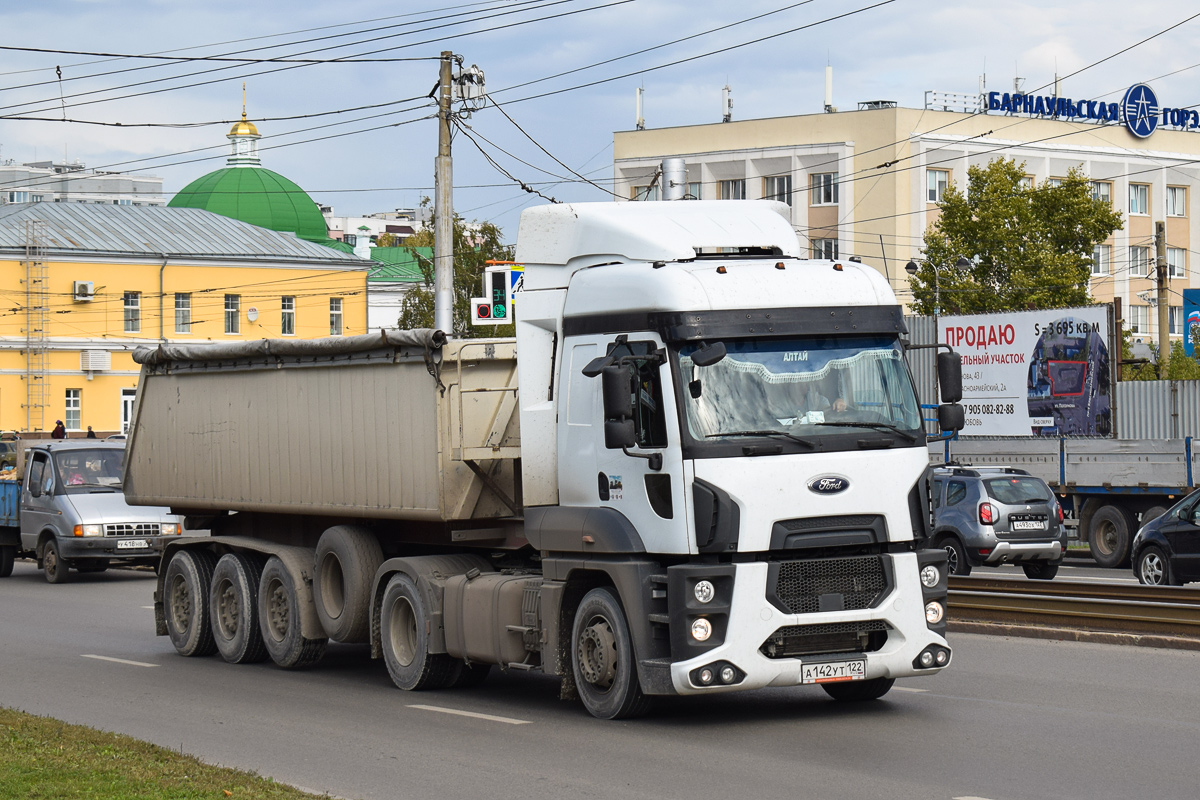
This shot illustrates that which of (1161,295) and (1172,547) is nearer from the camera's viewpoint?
(1172,547)

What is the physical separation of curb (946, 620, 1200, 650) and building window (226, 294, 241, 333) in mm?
61051

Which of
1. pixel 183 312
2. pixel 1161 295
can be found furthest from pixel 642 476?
pixel 183 312

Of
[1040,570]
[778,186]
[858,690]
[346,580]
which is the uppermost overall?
[778,186]

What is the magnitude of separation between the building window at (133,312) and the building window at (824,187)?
108ft

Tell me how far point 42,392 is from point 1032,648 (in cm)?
6074

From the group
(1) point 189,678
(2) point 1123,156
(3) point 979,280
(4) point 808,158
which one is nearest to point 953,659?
(1) point 189,678

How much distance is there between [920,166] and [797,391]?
237 feet

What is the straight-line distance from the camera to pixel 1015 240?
56.1 metres

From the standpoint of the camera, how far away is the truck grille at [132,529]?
2484 centimetres

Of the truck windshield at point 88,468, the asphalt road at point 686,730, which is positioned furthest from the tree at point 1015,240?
the asphalt road at point 686,730

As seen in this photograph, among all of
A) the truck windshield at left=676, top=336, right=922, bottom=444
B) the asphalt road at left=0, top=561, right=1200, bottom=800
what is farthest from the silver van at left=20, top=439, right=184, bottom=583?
the truck windshield at left=676, top=336, right=922, bottom=444

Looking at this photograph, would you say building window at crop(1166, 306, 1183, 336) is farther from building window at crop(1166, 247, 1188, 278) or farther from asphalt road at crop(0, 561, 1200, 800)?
asphalt road at crop(0, 561, 1200, 800)

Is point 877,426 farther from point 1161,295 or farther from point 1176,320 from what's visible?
point 1176,320

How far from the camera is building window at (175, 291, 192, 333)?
2874 inches
